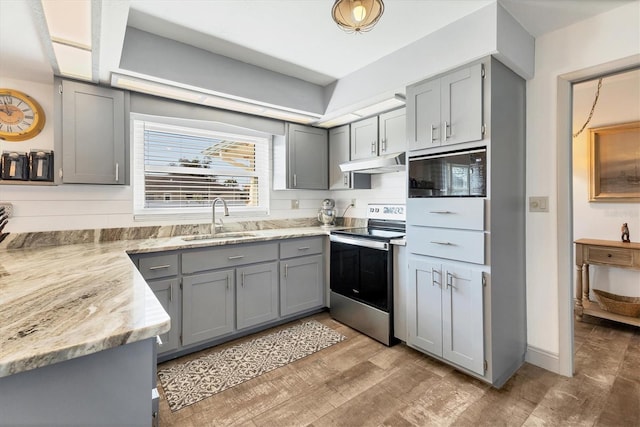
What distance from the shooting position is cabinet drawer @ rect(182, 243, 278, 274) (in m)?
2.38

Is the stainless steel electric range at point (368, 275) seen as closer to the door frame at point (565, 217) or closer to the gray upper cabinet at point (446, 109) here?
the gray upper cabinet at point (446, 109)

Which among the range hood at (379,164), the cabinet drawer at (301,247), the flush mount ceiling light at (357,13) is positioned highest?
the flush mount ceiling light at (357,13)

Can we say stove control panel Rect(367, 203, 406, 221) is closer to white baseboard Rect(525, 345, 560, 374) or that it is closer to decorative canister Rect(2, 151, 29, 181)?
white baseboard Rect(525, 345, 560, 374)

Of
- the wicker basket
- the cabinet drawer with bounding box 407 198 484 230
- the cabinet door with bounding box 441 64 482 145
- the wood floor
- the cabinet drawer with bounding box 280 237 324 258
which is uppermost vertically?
the cabinet door with bounding box 441 64 482 145

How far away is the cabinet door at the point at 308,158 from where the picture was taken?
336cm

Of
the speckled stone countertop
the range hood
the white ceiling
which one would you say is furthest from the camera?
the range hood

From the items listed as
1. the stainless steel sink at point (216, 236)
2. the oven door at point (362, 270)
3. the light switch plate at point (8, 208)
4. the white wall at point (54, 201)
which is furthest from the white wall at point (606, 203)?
the light switch plate at point (8, 208)

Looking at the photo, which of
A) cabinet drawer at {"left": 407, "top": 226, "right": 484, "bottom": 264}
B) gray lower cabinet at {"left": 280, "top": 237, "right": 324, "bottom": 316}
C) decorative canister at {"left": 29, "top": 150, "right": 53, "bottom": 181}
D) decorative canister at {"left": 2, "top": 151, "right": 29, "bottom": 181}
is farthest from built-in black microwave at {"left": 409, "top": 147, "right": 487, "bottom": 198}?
decorative canister at {"left": 2, "top": 151, "right": 29, "bottom": 181}

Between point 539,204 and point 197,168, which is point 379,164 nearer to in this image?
point 539,204

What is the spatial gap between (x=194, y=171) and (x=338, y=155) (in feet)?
5.19

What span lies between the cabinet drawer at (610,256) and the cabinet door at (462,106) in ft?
6.80

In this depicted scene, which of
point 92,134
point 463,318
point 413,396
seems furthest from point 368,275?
point 92,134

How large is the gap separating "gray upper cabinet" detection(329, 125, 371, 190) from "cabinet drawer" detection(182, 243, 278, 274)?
1111 mm

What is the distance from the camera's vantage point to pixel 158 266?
2.24m
